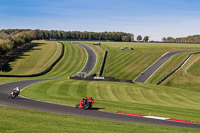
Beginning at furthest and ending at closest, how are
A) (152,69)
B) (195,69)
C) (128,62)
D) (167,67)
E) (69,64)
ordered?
1. (69,64)
2. (128,62)
3. (152,69)
4. (167,67)
5. (195,69)

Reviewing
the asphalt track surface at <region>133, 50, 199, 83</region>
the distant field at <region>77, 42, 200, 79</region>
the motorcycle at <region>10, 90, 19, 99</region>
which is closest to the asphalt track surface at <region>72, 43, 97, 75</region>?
the distant field at <region>77, 42, 200, 79</region>

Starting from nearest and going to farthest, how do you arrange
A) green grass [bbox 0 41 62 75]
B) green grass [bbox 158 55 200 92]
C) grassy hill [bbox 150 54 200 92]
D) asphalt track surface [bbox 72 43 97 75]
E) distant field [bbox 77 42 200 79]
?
green grass [bbox 158 55 200 92], grassy hill [bbox 150 54 200 92], distant field [bbox 77 42 200 79], asphalt track surface [bbox 72 43 97 75], green grass [bbox 0 41 62 75]

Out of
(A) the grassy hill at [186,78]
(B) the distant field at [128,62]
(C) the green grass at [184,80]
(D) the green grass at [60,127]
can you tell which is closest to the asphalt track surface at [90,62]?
(B) the distant field at [128,62]

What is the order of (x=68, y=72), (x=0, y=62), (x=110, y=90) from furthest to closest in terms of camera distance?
1. (x=0, y=62)
2. (x=68, y=72)
3. (x=110, y=90)

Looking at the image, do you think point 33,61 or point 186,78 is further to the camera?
point 33,61

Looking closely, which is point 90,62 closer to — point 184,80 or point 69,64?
point 69,64

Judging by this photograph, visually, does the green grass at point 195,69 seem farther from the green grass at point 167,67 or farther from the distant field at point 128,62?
the distant field at point 128,62

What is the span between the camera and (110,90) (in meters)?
52.2

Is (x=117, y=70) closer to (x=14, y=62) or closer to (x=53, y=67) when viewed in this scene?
(x=53, y=67)

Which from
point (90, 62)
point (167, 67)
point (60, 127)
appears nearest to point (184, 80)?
point (167, 67)

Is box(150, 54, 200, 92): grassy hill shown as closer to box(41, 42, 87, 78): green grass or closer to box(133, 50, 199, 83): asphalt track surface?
box(133, 50, 199, 83): asphalt track surface

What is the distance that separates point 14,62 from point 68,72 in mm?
30426

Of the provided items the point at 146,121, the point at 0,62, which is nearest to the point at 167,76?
the point at 146,121

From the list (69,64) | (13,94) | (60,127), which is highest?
(60,127)
